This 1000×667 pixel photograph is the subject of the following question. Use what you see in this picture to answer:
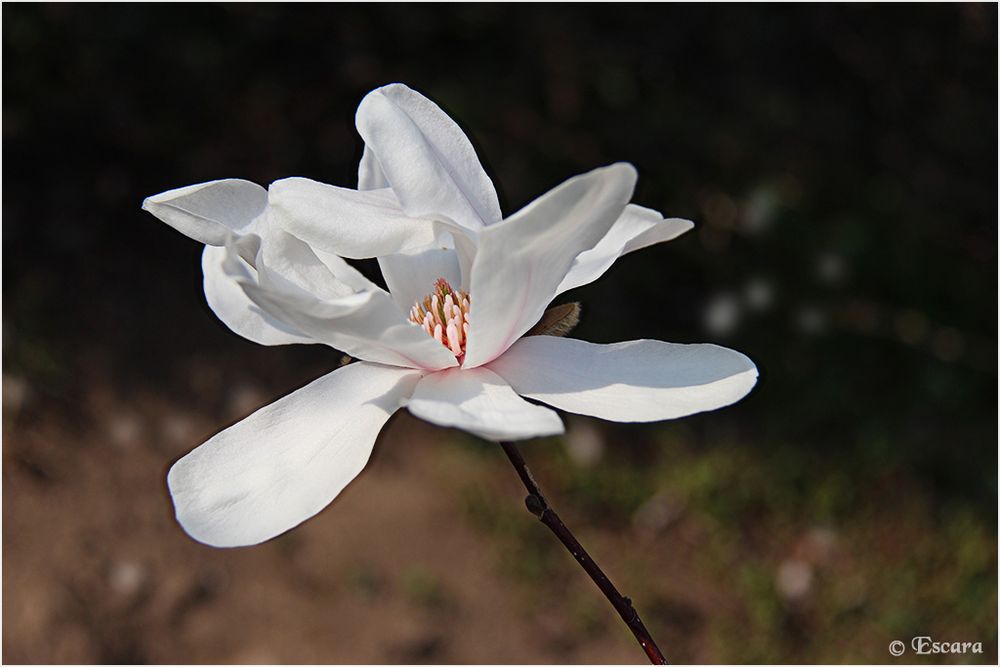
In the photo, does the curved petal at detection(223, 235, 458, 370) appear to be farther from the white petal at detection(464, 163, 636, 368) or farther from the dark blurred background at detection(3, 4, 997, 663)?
the dark blurred background at detection(3, 4, 997, 663)

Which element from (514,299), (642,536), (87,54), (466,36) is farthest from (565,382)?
(87,54)

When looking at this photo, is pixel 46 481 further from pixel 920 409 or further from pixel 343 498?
pixel 920 409

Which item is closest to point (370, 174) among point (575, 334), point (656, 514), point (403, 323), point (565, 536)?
point (403, 323)

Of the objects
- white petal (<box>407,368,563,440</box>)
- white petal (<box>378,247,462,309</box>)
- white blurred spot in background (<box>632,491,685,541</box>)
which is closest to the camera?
white petal (<box>407,368,563,440</box>)

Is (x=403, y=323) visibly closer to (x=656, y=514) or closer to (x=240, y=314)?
(x=240, y=314)

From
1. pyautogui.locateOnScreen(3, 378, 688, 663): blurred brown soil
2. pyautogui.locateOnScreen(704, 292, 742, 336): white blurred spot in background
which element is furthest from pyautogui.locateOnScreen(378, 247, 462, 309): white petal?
pyautogui.locateOnScreen(704, 292, 742, 336): white blurred spot in background

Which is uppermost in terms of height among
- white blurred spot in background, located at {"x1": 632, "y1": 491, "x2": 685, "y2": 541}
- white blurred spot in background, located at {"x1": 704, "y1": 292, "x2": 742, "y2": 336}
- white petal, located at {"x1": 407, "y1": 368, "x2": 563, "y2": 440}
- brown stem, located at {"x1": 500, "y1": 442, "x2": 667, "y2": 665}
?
white petal, located at {"x1": 407, "y1": 368, "x2": 563, "y2": 440}
